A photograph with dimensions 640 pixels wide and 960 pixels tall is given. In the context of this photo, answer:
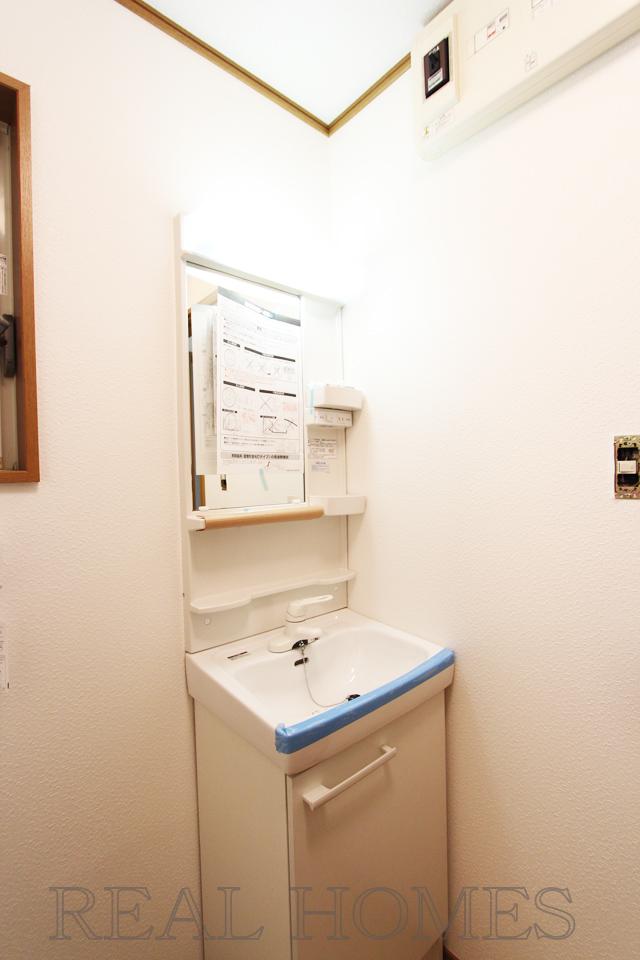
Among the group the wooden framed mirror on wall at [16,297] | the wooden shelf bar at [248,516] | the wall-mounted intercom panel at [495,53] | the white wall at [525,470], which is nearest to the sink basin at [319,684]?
the white wall at [525,470]

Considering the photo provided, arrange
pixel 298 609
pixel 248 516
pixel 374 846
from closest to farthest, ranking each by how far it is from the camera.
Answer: pixel 374 846 < pixel 248 516 < pixel 298 609

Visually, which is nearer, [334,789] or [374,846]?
[334,789]

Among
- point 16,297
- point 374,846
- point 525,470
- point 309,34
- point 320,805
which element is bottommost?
point 374,846

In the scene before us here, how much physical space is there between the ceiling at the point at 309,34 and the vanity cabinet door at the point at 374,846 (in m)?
1.84

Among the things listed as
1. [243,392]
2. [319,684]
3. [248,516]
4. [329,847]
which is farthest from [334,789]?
[243,392]

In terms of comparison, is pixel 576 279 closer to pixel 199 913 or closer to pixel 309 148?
pixel 309 148

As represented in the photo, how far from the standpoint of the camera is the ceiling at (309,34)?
3.55 feet

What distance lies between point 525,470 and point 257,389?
0.76 meters

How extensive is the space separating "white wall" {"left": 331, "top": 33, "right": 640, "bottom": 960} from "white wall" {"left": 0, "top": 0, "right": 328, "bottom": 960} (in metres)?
0.58

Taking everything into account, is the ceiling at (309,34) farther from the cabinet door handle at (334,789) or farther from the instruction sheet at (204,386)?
the cabinet door handle at (334,789)

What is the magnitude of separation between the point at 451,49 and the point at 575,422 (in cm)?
99

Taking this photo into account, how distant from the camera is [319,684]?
1208 mm

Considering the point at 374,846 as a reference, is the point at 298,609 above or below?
above

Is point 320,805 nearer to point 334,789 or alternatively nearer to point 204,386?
point 334,789
